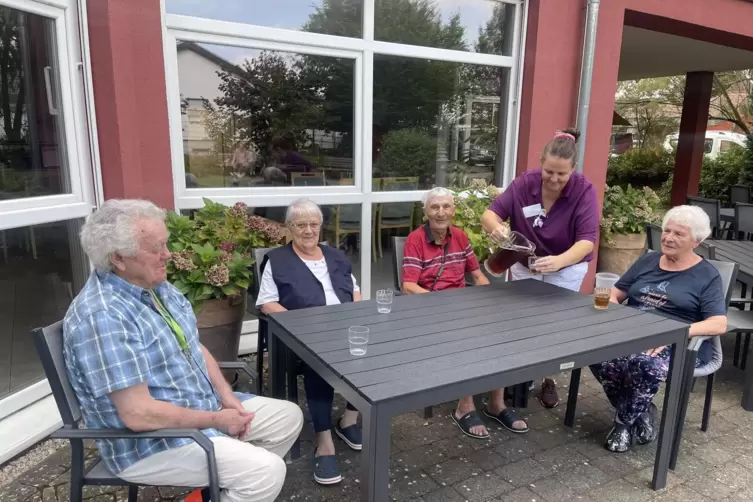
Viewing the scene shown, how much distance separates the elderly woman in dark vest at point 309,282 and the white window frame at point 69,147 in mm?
1082

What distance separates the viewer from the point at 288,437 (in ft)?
6.31

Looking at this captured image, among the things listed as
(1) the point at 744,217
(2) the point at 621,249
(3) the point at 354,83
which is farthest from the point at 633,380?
(1) the point at 744,217

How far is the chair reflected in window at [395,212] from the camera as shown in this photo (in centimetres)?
404

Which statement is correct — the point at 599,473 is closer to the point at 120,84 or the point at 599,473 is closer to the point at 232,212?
the point at 232,212

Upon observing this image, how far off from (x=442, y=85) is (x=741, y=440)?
10.5 ft

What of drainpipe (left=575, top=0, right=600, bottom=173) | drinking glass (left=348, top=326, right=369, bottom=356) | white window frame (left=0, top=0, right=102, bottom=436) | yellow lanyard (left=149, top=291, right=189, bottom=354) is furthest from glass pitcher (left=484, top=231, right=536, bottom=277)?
white window frame (left=0, top=0, right=102, bottom=436)

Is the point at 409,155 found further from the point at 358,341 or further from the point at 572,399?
the point at 358,341

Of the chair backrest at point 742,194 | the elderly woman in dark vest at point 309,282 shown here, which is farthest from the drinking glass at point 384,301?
the chair backrest at point 742,194

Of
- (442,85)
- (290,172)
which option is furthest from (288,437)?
(442,85)

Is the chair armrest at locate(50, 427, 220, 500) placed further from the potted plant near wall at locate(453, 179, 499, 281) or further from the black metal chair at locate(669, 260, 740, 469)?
the potted plant near wall at locate(453, 179, 499, 281)

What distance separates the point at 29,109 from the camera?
257 centimetres

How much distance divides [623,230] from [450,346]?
393 centimetres

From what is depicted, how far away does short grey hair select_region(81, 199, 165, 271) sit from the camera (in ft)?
4.94

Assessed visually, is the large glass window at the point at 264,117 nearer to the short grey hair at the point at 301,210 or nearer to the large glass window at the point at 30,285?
the large glass window at the point at 30,285
